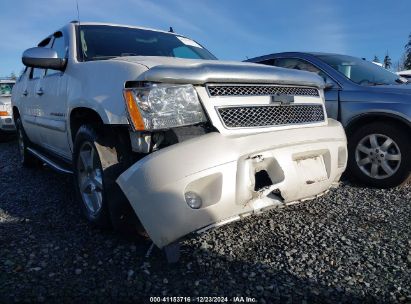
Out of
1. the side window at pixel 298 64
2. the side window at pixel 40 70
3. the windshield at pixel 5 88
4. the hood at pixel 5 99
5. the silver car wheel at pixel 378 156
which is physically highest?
the side window at pixel 40 70

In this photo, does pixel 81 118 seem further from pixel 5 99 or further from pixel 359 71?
pixel 5 99

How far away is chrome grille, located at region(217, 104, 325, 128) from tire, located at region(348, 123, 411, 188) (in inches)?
57.7

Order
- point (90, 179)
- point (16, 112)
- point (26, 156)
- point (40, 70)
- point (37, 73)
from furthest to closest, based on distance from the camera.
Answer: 1. point (16, 112)
2. point (26, 156)
3. point (37, 73)
4. point (40, 70)
5. point (90, 179)

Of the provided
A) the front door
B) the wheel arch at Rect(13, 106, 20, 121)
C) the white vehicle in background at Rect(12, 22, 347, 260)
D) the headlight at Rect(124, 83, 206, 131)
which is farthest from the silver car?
the wheel arch at Rect(13, 106, 20, 121)

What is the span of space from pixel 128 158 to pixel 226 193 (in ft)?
2.36

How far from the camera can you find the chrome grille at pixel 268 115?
83.9 inches

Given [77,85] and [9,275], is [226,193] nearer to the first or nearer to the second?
[9,275]

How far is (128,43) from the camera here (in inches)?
130

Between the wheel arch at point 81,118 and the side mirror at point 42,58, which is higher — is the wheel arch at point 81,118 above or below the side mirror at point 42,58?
below

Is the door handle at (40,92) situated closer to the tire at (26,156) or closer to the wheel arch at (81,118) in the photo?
the wheel arch at (81,118)

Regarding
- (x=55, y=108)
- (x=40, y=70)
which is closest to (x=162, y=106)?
(x=55, y=108)

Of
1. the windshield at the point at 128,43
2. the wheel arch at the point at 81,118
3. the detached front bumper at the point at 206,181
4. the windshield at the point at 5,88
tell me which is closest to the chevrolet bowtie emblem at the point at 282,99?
the detached front bumper at the point at 206,181

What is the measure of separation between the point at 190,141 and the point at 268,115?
0.65 m

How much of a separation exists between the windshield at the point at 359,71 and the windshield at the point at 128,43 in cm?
180
